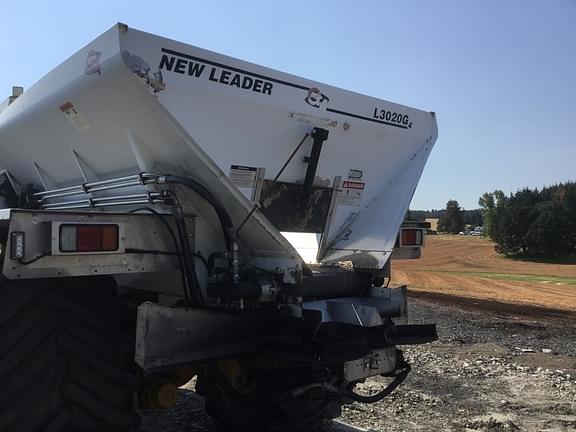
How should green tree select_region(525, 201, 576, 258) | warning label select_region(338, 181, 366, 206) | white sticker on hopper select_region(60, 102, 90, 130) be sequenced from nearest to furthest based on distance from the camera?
1. white sticker on hopper select_region(60, 102, 90, 130)
2. warning label select_region(338, 181, 366, 206)
3. green tree select_region(525, 201, 576, 258)

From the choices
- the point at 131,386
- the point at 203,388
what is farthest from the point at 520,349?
the point at 131,386

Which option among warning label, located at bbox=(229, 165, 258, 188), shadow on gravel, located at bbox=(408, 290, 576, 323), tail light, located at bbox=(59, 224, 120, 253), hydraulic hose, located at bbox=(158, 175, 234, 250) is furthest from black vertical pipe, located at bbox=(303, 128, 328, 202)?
shadow on gravel, located at bbox=(408, 290, 576, 323)

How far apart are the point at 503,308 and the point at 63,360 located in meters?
10.6

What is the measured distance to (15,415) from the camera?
Answer: 2672mm

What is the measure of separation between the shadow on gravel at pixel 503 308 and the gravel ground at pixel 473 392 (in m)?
2.48

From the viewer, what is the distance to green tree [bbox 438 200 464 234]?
3206 inches

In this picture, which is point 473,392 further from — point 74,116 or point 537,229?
point 537,229

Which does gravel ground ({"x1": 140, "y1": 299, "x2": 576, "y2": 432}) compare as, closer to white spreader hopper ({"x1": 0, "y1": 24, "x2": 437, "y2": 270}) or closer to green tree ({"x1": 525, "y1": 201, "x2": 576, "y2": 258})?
white spreader hopper ({"x1": 0, "y1": 24, "x2": 437, "y2": 270})

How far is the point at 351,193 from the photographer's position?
4.21 m

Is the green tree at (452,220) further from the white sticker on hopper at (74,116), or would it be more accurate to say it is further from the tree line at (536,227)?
the white sticker on hopper at (74,116)

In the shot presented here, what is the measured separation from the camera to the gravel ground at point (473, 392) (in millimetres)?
4688

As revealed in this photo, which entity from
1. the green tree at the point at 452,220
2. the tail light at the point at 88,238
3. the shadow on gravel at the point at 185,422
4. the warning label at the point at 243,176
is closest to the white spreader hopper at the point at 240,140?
the warning label at the point at 243,176

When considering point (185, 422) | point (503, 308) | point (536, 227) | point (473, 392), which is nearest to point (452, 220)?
point (536, 227)

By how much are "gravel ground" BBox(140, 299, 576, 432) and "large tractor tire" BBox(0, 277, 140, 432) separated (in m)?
1.68
